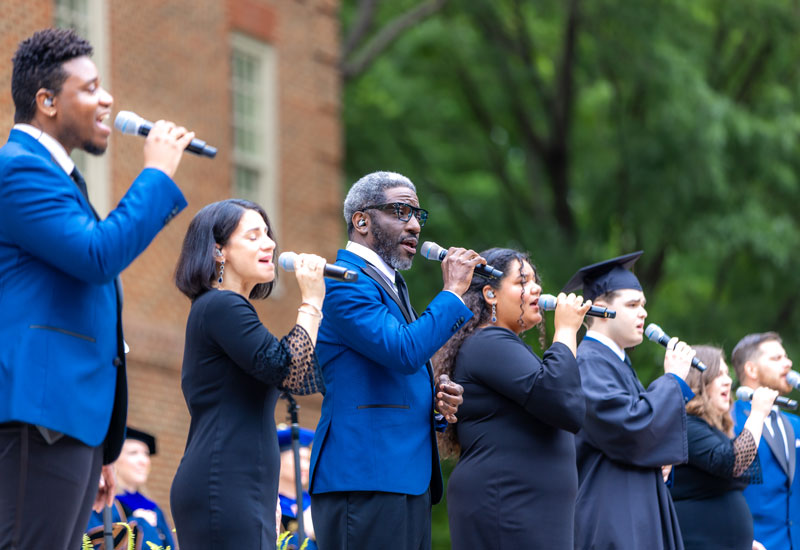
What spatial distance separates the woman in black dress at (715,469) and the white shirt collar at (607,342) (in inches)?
24.7

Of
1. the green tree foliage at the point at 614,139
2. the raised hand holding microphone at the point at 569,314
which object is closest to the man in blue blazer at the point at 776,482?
the raised hand holding microphone at the point at 569,314

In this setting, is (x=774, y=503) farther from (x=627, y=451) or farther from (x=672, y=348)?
(x=627, y=451)

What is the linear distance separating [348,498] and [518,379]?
0.93 metres

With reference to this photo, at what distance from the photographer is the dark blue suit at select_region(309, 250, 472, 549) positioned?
16.3 ft

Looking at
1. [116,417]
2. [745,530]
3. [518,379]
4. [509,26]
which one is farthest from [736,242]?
[116,417]

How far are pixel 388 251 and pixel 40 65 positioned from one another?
5.99ft

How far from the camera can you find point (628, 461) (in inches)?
241

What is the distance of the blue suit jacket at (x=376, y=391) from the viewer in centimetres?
496

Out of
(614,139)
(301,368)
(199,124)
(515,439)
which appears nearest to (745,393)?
(515,439)

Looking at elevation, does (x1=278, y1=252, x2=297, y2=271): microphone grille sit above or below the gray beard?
below

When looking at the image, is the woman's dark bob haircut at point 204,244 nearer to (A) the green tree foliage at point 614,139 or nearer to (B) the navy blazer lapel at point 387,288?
(B) the navy blazer lapel at point 387,288

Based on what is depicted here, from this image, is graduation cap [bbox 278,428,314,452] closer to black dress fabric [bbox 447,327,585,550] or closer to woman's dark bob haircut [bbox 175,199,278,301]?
black dress fabric [bbox 447,327,585,550]

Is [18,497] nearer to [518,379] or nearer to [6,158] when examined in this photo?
[6,158]

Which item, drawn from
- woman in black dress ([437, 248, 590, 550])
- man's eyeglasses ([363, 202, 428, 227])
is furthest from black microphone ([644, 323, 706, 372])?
man's eyeglasses ([363, 202, 428, 227])
